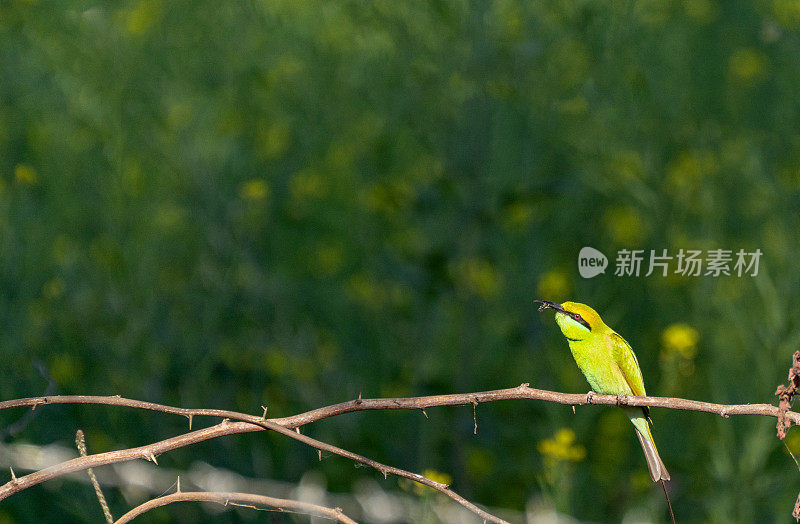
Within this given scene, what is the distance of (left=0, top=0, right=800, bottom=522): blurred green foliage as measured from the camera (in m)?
1.52

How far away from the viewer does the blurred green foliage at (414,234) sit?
1521 millimetres

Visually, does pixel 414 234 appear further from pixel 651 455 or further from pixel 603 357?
pixel 651 455

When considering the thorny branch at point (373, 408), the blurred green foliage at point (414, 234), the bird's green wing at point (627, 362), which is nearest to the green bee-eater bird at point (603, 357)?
the bird's green wing at point (627, 362)

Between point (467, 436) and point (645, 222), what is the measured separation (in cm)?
69

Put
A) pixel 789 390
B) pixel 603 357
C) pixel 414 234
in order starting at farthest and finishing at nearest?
pixel 414 234
pixel 603 357
pixel 789 390

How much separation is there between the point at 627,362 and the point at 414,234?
1.23 metres

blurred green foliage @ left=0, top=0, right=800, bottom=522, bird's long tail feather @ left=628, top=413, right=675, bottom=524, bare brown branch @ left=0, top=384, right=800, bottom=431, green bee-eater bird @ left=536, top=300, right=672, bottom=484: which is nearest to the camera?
bare brown branch @ left=0, top=384, right=800, bottom=431

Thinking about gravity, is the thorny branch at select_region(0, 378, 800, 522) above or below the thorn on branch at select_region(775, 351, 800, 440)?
below

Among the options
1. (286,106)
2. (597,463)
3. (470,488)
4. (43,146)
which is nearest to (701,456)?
(597,463)

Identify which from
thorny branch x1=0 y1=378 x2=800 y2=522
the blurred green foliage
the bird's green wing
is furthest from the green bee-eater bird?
the blurred green foliage

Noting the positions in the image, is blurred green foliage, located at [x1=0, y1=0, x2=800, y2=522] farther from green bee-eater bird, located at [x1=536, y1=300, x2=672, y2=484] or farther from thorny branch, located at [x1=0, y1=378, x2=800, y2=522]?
thorny branch, located at [x1=0, y1=378, x2=800, y2=522]

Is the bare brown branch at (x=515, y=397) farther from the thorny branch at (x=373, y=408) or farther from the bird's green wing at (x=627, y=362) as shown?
the bird's green wing at (x=627, y=362)

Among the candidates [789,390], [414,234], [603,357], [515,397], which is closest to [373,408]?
[515,397]

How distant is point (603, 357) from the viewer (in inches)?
26.7
